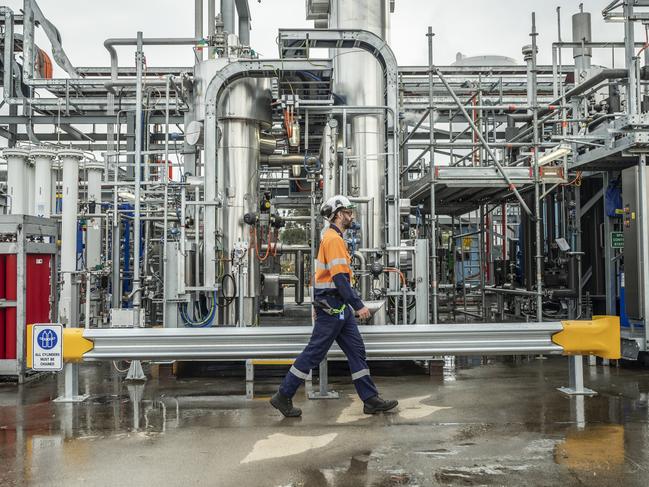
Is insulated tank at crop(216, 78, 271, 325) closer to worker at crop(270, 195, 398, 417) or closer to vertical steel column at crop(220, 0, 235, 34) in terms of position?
worker at crop(270, 195, 398, 417)

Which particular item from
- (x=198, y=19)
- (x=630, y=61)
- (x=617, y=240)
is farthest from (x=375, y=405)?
(x=198, y=19)

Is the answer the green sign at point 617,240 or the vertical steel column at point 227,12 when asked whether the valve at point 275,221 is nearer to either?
the green sign at point 617,240

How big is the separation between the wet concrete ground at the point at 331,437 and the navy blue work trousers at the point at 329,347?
0.31 m

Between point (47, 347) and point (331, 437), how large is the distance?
3.08 meters

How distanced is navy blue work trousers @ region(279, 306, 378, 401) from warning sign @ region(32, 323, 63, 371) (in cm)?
232

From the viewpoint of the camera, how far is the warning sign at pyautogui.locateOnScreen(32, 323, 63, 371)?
6.12 metres

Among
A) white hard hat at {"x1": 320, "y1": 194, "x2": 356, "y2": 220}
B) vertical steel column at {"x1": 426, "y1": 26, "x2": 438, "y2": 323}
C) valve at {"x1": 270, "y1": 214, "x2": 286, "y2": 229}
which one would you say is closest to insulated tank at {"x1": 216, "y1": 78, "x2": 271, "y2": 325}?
valve at {"x1": 270, "y1": 214, "x2": 286, "y2": 229}

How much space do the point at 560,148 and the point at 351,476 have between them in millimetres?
6963

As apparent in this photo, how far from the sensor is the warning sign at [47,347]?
6.12 m

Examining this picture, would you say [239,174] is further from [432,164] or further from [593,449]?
[593,449]

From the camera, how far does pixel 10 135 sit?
1478 cm

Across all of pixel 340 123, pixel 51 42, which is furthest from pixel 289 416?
pixel 51 42

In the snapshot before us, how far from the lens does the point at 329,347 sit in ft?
18.6

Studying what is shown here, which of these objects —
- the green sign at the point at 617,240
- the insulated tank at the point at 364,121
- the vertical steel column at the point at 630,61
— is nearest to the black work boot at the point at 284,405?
the insulated tank at the point at 364,121
